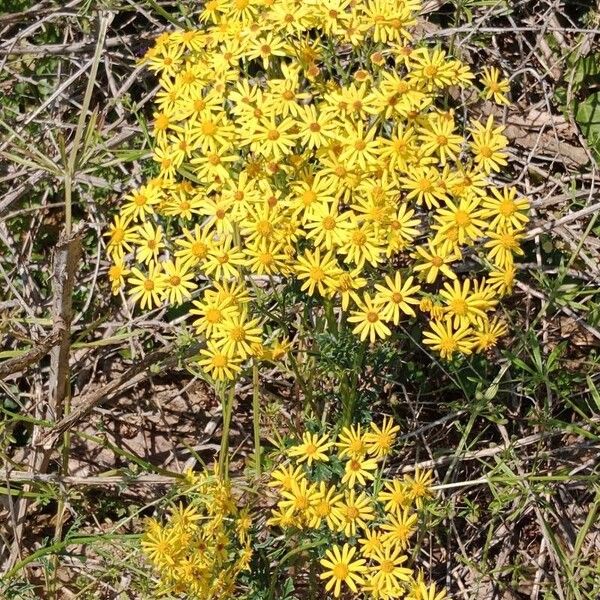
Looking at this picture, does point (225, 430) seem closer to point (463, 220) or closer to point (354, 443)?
point (354, 443)

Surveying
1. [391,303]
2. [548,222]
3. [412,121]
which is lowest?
[548,222]

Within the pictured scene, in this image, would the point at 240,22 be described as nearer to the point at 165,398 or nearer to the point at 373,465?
the point at 373,465

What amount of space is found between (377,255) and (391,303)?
15 centimetres

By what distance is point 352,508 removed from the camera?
2711 mm

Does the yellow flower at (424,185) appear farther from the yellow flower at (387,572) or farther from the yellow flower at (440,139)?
the yellow flower at (387,572)

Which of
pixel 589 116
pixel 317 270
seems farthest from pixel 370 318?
pixel 589 116

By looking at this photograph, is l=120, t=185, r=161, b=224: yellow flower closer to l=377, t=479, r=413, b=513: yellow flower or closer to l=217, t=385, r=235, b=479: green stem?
l=217, t=385, r=235, b=479: green stem

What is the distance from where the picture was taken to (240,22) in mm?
2832

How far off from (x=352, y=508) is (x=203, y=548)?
472mm

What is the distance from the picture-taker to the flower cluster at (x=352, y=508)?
2719mm

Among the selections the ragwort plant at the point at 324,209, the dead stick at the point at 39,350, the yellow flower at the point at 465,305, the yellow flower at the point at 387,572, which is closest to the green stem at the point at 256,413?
the ragwort plant at the point at 324,209

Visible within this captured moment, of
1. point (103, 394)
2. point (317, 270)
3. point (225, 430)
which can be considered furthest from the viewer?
point (103, 394)

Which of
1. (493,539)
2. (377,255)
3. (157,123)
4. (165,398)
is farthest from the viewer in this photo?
(165,398)

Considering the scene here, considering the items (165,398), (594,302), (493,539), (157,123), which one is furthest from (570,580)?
(157,123)
